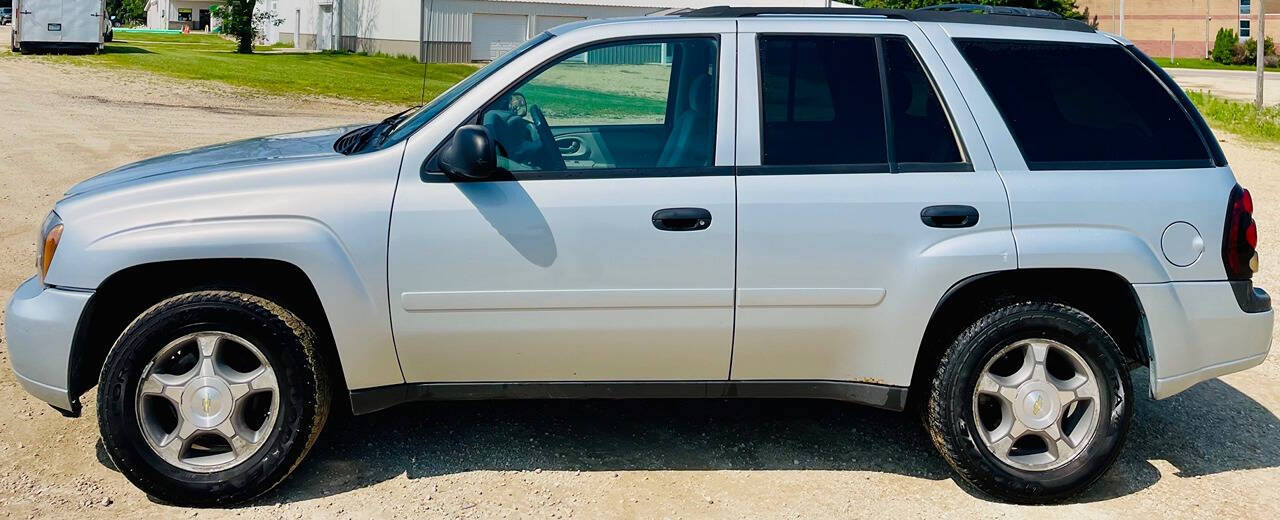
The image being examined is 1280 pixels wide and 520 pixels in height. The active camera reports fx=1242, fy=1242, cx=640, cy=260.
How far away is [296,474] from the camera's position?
15.8 feet

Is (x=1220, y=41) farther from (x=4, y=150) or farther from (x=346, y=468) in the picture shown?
(x=346, y=468)

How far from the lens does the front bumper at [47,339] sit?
14.4ft

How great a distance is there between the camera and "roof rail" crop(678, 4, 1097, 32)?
4.82 metres

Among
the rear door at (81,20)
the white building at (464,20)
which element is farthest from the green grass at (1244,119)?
the rear door at (81,20)

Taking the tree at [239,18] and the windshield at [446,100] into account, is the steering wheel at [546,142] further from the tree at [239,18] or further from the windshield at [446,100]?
the tree at [239,18]

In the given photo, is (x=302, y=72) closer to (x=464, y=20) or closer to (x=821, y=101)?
(x=464, y=20)

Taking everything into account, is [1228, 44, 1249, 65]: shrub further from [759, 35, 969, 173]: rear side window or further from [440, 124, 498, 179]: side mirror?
[440, 124, 498, 179]: side mirror

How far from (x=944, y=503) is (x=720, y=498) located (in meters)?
0.85

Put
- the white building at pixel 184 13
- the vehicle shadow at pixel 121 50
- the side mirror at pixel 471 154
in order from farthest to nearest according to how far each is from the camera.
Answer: the white building at pixel 184 13 < the vehicle shadow at pixel 121 50 < the side mirror at pixel 471 154

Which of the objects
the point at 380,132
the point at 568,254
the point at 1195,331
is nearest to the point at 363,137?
the point at 380,132

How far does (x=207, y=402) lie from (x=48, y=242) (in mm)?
817

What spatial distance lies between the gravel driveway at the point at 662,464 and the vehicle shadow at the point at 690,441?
0.01 meters

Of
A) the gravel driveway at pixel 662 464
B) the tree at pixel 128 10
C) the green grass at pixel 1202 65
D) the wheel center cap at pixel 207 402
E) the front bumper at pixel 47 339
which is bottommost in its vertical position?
the gravel driveway at pixel 662 464

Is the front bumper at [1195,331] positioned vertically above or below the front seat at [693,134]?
below
